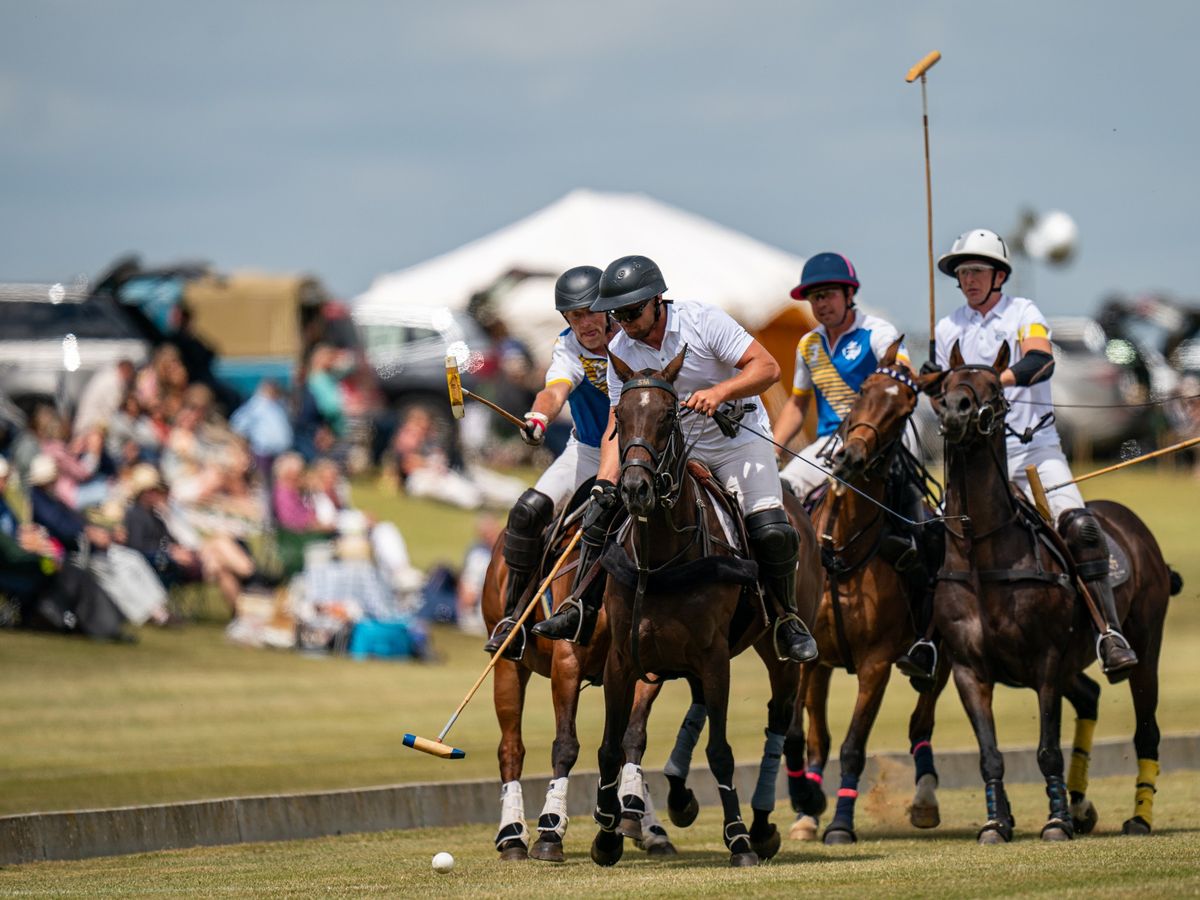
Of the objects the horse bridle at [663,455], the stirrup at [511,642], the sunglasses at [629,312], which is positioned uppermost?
the sunglasses at [629,312]

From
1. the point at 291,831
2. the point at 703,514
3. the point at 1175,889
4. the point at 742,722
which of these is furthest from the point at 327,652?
the point at 1175,889

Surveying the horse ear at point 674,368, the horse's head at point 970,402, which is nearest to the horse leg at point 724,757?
the horse ear at point 674,368

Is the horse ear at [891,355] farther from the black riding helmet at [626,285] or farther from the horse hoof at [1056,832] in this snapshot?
the horse hoof at [1056,832]

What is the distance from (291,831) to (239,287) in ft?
61.8

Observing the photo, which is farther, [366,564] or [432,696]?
[366,564]

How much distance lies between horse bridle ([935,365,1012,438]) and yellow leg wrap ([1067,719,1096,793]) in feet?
6.89

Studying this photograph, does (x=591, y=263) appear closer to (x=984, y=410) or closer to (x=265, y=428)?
(x=265, y=428)

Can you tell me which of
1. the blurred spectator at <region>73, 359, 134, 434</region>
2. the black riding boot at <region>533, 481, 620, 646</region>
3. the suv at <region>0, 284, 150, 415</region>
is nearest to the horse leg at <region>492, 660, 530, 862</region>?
the black riding boot at <region>533, 481, 620, 646</region>

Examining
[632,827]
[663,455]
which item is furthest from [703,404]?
[632,827]

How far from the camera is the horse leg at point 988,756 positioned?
9.66m

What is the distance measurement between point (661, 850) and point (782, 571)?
5.43 ft

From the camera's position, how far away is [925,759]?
11.3 metres

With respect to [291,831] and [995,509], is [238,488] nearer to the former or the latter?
[291,831]

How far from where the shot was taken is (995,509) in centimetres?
1018
